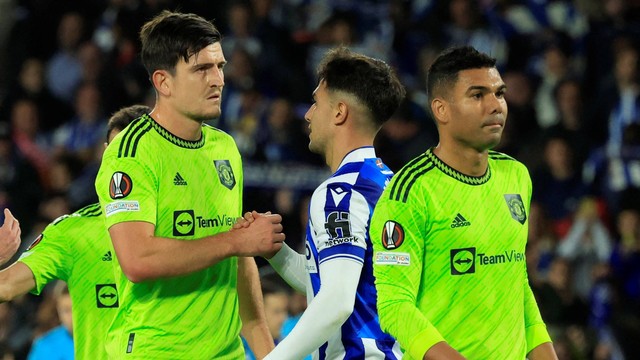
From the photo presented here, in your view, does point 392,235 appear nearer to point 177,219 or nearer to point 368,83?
point 368,83

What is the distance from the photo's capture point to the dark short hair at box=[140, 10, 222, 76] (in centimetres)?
546

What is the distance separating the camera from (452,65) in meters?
5.21

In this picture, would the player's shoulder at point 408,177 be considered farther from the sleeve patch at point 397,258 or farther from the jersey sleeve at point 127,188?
the jersey sleeve at point 127,188

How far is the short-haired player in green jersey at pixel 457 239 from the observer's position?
4.89 metres

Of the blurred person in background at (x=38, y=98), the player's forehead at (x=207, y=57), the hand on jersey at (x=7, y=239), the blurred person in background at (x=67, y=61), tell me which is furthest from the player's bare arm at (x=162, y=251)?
the blurred person in background at (x=67, y=61)

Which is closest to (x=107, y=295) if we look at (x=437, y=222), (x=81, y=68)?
(x=437, y=222)

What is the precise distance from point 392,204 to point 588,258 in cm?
674

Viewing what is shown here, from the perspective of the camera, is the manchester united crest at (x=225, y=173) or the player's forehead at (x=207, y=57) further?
the manchester united crest at (x=225, y=173)

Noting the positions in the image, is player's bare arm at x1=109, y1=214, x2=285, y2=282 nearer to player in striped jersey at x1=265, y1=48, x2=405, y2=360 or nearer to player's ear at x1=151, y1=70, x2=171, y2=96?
player in striped jersey at x1=265, y1=48, x2=405, y2=360

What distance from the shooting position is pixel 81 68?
1381 cm

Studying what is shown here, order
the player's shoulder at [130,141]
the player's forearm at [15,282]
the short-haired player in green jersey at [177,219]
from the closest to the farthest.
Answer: the short-haired player in green jersey at [177,219] < the player's shoulder at [130,141] < the player's forearm at [15,282]

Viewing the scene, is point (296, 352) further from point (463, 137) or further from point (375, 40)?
point (375, 40)

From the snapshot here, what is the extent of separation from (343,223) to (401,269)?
38 cm

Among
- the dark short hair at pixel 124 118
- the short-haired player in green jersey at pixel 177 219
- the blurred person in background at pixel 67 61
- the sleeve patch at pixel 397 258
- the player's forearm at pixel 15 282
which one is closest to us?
the sleeve patch at pixel 397 258
